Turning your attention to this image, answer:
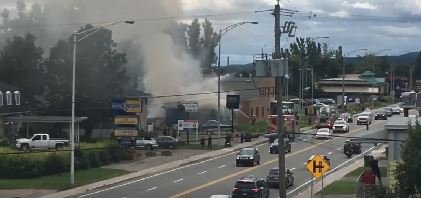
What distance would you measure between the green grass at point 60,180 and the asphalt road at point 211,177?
89.8 inches

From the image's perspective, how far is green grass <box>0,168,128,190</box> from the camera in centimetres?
4662

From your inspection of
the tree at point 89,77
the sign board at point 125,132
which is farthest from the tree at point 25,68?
the sign board at point 125,132

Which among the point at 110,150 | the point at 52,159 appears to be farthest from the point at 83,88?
the point at 52,159

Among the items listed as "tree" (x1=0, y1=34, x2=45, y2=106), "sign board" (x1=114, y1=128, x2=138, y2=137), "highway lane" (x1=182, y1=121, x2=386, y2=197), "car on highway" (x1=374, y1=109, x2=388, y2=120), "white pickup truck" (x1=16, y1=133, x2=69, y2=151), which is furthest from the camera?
"car on highway" (x1=374, y1=109, x2=388, y2=120)

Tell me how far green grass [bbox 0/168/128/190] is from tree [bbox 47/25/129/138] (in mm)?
21678

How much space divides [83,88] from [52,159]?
2630cm

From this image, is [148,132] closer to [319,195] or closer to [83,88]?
[83,88]

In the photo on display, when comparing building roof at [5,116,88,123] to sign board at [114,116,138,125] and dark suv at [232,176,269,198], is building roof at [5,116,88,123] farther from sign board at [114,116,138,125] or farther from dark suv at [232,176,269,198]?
dark suv at [232,176,269,198]

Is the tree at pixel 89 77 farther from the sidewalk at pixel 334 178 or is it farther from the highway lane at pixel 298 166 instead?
the sidewalk at pixel 334 178

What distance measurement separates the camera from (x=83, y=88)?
7881 cm

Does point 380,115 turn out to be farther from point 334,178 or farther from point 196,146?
point 334,178

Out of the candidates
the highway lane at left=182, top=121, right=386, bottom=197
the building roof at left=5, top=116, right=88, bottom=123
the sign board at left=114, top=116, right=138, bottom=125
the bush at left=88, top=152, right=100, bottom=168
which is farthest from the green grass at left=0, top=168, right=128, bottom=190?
the building roof at left=5, top=116, right=88, bottom=123

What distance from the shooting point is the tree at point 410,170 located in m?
22.8

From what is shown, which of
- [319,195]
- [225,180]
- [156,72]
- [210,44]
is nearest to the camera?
[319,195]
